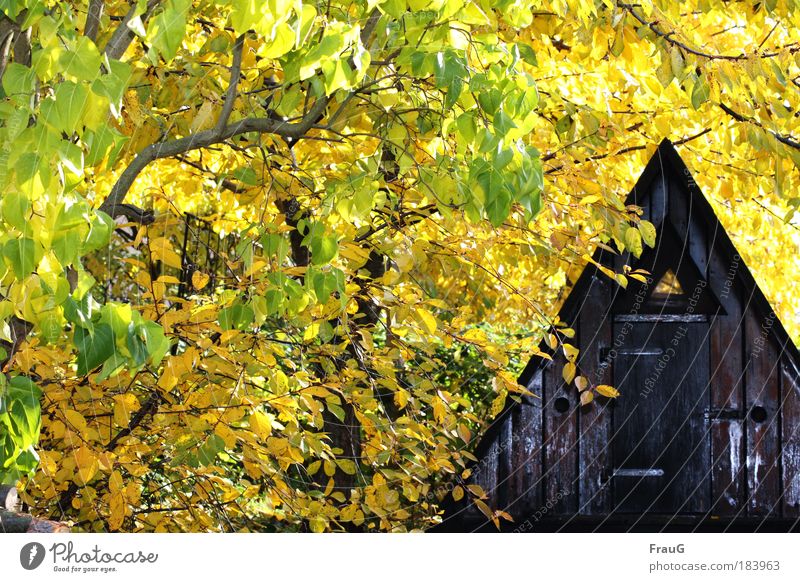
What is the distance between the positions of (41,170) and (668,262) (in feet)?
11.0

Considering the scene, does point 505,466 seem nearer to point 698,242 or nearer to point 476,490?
point 476,490

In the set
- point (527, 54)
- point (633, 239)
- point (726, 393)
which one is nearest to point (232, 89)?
point (527, 54)

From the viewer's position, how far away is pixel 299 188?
428cm

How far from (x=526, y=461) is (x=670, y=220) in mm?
1289

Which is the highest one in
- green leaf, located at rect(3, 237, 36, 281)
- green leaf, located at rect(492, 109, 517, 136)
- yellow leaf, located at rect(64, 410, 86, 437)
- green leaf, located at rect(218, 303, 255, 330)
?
green leaf, located at rect(492, 109, 517, 136)

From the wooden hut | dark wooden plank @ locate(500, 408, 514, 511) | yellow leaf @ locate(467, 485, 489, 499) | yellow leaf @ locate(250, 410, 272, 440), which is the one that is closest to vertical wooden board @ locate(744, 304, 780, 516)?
the wooden hut

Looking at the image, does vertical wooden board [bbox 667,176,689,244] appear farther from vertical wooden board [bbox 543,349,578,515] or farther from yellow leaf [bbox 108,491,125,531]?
yellow leaf [bbox 108,491,125,531]

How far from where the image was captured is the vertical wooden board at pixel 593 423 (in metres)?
4.64

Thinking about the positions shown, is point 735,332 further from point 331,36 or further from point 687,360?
point 331,36

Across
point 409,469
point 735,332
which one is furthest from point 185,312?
point 735,332
